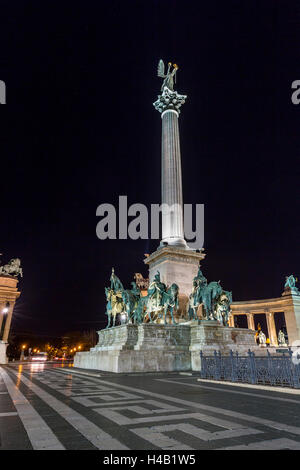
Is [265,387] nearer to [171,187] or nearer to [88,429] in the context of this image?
[88,429]

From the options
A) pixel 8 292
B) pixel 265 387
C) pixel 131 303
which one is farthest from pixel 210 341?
pixel 8 292

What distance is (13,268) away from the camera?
254 ft

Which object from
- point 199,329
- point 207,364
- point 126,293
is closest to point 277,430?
point 207,364

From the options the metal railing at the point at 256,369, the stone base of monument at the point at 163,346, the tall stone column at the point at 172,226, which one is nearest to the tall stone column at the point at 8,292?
the tall stone column at the point at 172,226

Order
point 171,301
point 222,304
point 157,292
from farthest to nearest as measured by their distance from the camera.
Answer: point 222,304, point 157,292, point 171,301

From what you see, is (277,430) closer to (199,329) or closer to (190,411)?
(190,411)

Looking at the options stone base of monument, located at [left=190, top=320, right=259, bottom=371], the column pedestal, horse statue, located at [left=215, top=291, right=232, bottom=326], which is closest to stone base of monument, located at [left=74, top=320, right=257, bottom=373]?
stone base of monument, located at [left=190, top=320, right=259, bottom=371]

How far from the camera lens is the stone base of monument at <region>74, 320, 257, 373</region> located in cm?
2214

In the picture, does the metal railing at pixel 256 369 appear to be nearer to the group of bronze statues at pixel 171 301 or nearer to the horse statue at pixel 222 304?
the group of bronze statues at pixel 171 301

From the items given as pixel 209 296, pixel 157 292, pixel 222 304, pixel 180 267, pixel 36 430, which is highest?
pixel 180 267

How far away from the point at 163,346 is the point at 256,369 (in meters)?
10.9

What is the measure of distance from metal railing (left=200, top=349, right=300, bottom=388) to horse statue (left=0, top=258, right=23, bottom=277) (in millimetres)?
70840
